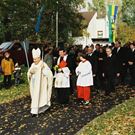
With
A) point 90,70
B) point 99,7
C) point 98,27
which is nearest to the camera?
point 90,70

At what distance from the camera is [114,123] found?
40.4 ft

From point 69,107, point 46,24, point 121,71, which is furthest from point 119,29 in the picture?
point 69,107

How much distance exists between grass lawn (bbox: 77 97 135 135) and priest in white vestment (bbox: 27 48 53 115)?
1966mm

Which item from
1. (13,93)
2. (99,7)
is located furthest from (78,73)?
(99,7)

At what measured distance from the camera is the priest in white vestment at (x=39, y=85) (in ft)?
45.9

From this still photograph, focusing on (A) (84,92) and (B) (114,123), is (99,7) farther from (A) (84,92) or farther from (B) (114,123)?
(B) (114,123)

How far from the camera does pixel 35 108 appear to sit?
1398 centimetres

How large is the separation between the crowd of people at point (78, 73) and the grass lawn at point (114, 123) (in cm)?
169

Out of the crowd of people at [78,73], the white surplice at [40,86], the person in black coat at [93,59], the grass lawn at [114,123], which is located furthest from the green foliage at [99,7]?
the grass lawn at [114,123]

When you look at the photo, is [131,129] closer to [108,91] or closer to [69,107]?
[69,107]

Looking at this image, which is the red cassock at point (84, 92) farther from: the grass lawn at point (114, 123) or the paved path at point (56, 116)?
the grass lawn at point (114, 123)

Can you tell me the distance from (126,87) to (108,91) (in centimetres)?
180

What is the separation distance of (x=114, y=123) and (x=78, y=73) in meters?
3.22

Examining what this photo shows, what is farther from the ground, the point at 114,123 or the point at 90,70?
the point at 90,70
